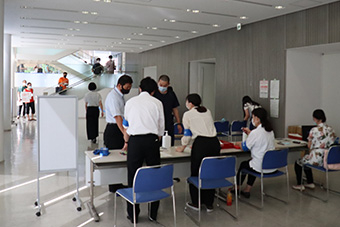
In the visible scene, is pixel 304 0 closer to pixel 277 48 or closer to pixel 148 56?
pixel 277 48

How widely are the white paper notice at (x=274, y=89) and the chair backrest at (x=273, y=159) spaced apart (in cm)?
359

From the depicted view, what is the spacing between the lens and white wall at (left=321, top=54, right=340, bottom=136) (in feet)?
24.3

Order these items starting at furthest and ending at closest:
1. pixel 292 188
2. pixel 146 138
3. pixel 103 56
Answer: pixel 103 56 < pixel 292 188 < pixel 146 138

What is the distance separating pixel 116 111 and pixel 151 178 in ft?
4.67

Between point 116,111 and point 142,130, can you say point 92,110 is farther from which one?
point 142,130

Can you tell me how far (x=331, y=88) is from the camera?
7.54 meters

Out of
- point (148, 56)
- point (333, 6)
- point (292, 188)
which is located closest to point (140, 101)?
point (292, 188)

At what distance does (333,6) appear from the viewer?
6332 millimetres

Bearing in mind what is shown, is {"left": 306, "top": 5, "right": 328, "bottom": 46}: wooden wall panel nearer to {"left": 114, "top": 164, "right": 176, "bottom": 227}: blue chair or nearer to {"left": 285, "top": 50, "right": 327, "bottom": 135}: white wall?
{"left": 285, "top": 50, "right": 327, "bottom": 135}: white wall

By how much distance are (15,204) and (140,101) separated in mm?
2257

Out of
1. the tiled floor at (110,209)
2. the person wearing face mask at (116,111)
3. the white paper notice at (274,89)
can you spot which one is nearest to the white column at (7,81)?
the tiled floor at (110,209)

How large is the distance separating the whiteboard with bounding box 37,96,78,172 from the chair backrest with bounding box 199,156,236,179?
171cm

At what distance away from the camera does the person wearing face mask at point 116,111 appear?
4332mm

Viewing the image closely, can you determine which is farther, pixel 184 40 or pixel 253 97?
pixel 184 40
